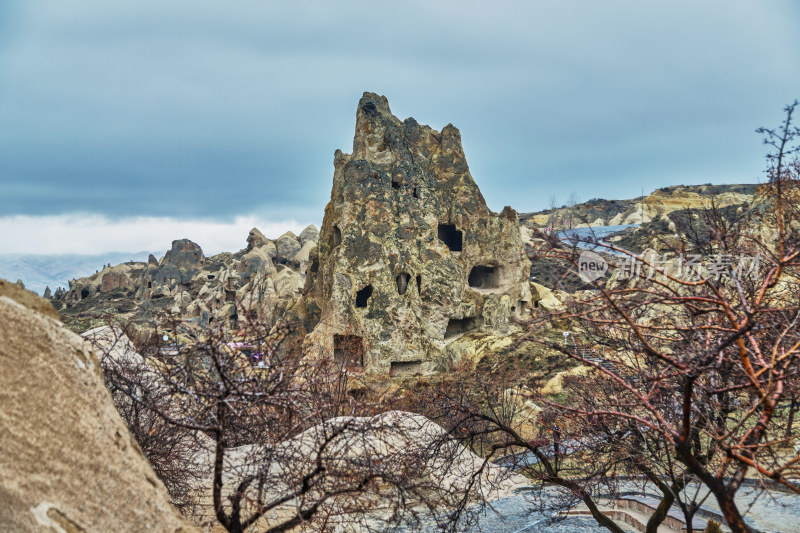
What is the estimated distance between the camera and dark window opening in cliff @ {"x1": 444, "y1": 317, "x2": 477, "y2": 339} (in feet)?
114

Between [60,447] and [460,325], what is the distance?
32.1 m

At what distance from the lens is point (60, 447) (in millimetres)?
3449

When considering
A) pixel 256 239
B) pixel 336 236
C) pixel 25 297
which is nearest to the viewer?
pixel 25 297

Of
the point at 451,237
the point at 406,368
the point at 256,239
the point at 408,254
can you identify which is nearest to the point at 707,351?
the point at 406,368

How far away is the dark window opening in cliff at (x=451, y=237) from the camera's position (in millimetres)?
36875

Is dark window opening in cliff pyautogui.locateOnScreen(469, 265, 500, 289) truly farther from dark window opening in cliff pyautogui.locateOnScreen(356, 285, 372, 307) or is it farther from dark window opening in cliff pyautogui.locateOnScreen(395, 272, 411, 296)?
dark window opening in cliff pyautogui.locateOnScreen(356, 285, 372, 307)

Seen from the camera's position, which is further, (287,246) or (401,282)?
(287,246)

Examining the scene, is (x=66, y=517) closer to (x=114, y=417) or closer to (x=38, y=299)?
(x=114, y=417)

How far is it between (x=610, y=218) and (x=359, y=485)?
90.3 metres

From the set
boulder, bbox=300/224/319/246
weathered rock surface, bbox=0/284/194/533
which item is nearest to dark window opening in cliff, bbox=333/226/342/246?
weathered rock surface, bbox=0/284/194/533

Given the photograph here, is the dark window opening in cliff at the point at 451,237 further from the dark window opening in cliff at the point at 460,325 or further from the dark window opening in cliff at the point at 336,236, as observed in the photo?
the dark window opening in cliff at the point at 336,236

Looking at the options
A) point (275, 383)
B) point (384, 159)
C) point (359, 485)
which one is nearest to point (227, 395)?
point (275, 383)

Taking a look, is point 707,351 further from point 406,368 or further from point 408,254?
point 408,254

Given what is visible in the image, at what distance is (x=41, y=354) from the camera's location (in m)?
3.61
